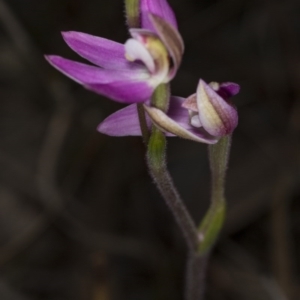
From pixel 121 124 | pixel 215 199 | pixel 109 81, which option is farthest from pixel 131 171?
pixel 109 81

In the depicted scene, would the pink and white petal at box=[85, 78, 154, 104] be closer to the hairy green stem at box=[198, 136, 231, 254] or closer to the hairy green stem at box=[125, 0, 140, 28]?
the hairy green stem at box=[125, 0, 140, 28]

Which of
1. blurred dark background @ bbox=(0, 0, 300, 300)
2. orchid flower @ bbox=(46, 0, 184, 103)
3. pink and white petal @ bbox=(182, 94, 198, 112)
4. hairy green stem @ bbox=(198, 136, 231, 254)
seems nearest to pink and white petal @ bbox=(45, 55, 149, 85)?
orchid flower @ bbox=(46, 0, 184, 103)

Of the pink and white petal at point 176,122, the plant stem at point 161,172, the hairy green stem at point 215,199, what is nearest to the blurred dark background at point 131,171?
the hairy green stem at point 215,199

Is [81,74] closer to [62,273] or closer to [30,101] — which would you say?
[62,273]

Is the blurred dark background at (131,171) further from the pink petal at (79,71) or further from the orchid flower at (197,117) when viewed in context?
the pink petal at (79,71)

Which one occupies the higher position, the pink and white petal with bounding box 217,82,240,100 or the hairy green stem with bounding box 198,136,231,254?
the pink and white petal with bounding box 217,82,240,100

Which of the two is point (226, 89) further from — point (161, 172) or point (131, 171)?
point (131, 171)

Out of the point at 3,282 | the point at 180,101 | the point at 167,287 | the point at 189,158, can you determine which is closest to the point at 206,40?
the point at 189,158
